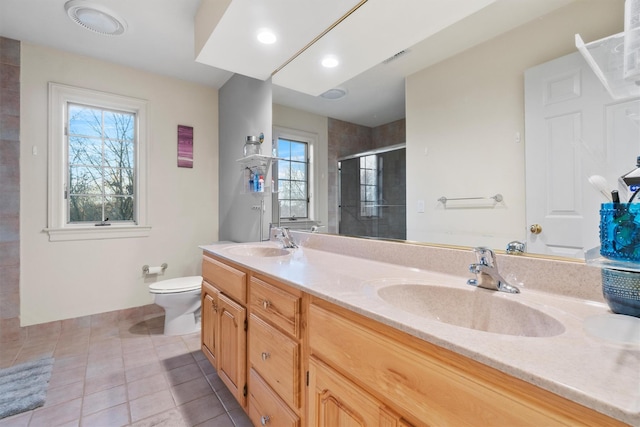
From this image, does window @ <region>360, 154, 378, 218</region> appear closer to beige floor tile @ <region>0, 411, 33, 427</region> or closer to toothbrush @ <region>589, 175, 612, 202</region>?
toothbrush @ <region>589, 175, 612, 202</region>

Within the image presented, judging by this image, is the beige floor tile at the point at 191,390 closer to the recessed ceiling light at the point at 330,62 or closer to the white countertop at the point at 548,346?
the white countertop at the point at 548,346

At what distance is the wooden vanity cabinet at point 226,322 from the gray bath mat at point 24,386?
89 cm

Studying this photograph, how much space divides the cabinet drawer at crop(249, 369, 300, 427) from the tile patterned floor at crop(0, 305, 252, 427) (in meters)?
0.27

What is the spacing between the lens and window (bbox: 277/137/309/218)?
1.89 meters

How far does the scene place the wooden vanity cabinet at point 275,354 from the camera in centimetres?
100

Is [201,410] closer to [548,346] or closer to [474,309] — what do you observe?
[474,309]

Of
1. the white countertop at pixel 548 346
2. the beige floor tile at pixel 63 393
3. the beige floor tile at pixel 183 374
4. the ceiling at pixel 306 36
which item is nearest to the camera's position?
the white countertop at pixel 548 346

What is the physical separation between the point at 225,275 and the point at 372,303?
1.04m

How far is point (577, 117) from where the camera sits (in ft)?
2.66

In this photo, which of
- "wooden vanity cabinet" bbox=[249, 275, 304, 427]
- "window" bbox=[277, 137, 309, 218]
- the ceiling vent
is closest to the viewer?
"wooden vanity cabinet" bbox=[249, 275, 304, 427]

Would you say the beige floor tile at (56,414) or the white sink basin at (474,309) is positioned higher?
the white sink basin at (474,309)

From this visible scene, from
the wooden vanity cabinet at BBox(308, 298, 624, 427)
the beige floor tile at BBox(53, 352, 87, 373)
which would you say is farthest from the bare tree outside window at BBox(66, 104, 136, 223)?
the wooden vanity cabinet at BBox(308, 298, 624, 427)

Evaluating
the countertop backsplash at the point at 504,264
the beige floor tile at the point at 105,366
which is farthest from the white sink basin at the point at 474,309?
the beige floor tile at the point at 105,366

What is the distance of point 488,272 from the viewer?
34.8 inches
